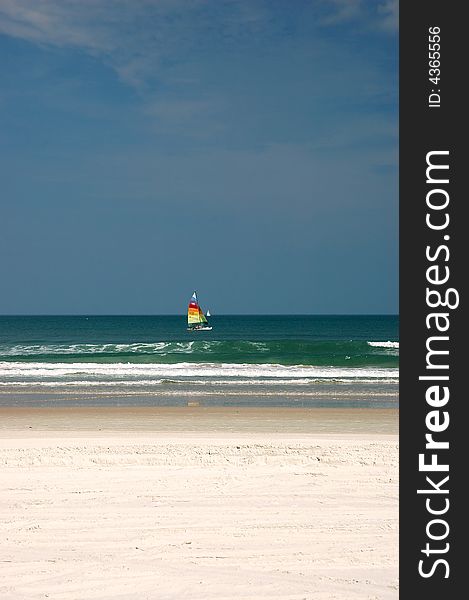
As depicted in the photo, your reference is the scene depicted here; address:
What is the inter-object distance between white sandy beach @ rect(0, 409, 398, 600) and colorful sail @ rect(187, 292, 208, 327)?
5503 centimetres

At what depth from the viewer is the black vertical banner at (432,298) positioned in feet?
9.00

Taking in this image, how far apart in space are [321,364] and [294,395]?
12.4 m

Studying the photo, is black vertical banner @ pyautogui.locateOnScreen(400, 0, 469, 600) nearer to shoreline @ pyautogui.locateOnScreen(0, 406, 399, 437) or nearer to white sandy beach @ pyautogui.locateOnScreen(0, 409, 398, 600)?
white sandy beach @ pyautogui.locateOnScreen(0, 409, 398, 600)

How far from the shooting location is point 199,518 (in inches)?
219

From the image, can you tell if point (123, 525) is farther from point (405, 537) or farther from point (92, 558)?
point (405, 537)

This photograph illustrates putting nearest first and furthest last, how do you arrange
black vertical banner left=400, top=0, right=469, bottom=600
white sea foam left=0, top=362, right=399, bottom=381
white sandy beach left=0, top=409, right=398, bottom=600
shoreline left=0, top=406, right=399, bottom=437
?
black vertical banner left=400, top=0, right=469, bottom=600 < white sandy beach left=0, top=409, right=398, bottom=600 < shoreline left=0, top=406, right=399, bottom=437 < white sea foam left=0, top=362, right=399, bottom=381

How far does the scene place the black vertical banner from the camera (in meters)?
2.74

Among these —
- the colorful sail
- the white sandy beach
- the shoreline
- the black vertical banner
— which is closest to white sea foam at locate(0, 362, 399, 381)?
the shoreline

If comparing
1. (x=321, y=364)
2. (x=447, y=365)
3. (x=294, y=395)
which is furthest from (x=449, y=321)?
(x=321, y=364)

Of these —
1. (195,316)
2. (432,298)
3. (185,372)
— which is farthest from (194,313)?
(432,298)

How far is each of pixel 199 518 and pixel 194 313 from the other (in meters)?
61.4

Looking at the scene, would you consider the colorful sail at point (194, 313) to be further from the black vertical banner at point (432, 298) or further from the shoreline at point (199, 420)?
the black vertical banner at point (432, 298)

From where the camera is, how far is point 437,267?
274 cm

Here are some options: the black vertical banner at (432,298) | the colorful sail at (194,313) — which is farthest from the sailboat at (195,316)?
the black vertical banner at (432,298)
